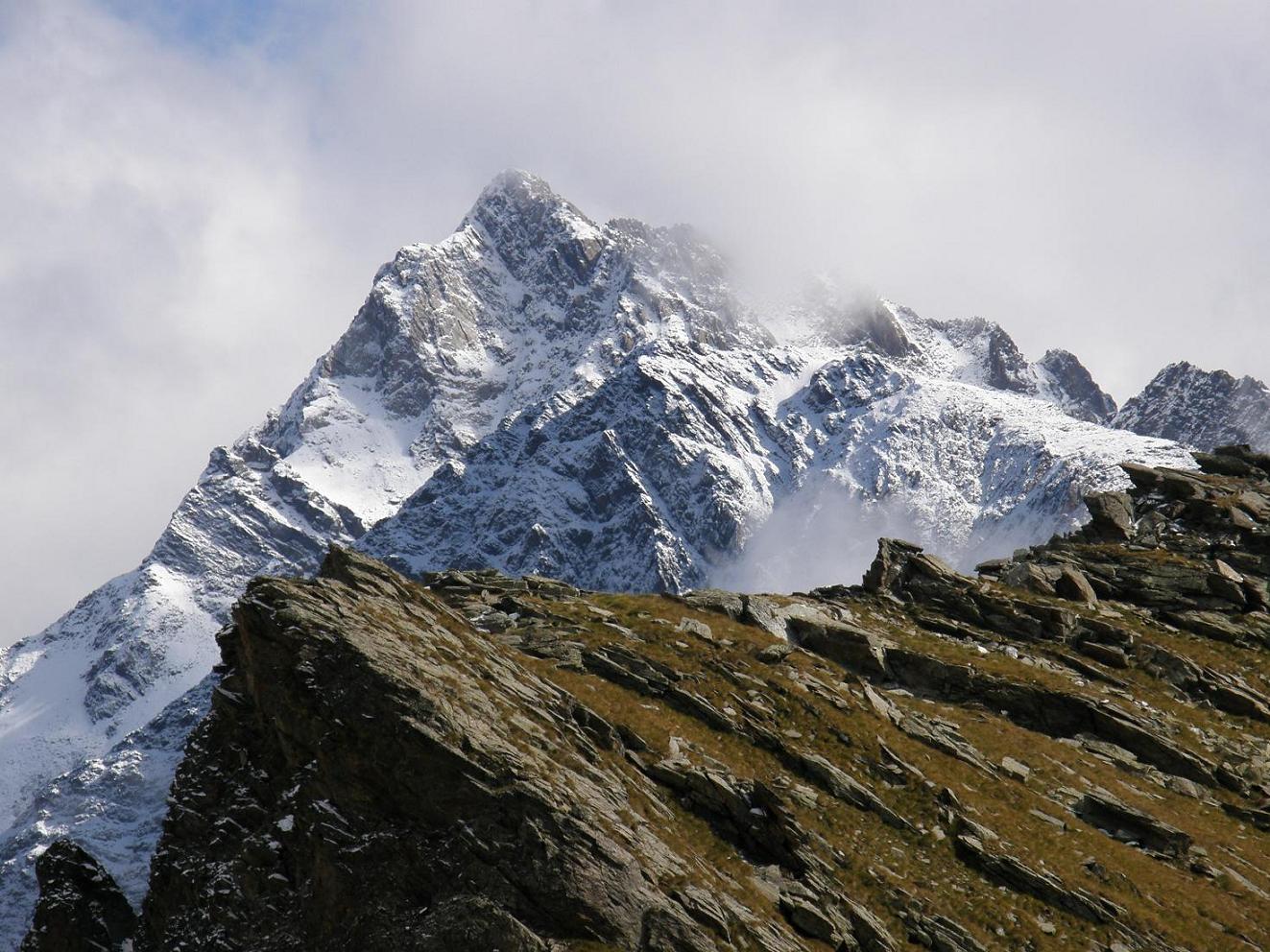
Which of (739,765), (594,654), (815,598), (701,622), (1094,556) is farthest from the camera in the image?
(1094,556)

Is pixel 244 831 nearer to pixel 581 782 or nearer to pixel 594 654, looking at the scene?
pixel 581 782

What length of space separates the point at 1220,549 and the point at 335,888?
59205mm

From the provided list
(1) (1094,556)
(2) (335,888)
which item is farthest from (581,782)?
(1) (1094,556)

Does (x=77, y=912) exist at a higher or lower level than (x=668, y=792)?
lower

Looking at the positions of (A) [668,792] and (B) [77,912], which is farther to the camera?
(B) [77,912]

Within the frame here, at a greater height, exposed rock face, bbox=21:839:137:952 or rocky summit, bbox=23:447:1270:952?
rocky summit, bbox=23:447:1270:952

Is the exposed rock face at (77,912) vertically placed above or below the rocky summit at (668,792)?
below

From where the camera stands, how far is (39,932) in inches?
1391

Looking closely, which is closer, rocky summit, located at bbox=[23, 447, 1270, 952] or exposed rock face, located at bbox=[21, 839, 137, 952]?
rocky summit, located at bbox=[23, 447, 1270, 952]

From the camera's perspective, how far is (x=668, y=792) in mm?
32312

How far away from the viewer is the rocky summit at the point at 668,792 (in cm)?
2631

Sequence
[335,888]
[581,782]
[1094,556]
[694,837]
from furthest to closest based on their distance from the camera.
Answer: [1094,556], [694,837], [581,782], [335,888]

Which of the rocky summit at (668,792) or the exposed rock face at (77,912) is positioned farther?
the exposed rock face at (77,912)

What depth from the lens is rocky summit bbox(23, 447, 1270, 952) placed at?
2631cm
